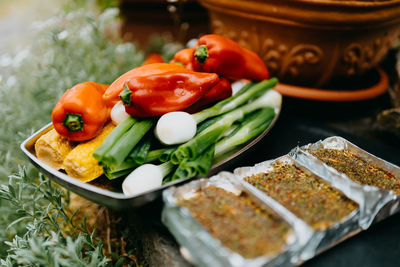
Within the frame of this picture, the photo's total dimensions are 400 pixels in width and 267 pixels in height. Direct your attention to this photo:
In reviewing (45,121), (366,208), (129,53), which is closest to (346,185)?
(366,208)

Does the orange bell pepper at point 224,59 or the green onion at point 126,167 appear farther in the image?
the orange bell pepper at point 224,59

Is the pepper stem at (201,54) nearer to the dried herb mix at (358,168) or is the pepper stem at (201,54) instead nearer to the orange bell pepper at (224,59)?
the orange bell pepper at (224,59)

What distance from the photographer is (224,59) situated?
1.27 meters

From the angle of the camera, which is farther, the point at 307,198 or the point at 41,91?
the point at 41,91

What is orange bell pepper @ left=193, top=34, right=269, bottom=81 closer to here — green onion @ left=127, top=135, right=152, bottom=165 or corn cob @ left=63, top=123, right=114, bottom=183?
green onion @ left=127, top=135, right=152, bottom=165

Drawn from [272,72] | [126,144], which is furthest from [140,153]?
[272,72]

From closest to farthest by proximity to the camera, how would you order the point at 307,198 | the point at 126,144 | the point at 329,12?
the point at 307,198 < the point at 126,144 < the point at 329,12

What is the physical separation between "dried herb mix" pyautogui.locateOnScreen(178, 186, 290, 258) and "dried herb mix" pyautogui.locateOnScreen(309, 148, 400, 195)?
313mm

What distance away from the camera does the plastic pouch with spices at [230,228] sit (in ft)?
2.25

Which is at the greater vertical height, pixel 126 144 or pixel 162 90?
pixel 162 90

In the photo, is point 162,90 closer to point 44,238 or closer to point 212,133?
point 212,133

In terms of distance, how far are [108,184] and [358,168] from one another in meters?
0.75

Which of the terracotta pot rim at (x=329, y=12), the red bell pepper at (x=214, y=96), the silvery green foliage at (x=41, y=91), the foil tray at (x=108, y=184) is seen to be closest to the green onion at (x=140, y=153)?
the foil tray at (x=108, y=184)

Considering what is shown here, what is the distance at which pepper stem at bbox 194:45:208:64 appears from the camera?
1241 mm
